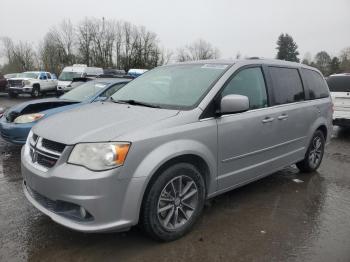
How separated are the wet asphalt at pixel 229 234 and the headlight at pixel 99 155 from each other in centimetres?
88

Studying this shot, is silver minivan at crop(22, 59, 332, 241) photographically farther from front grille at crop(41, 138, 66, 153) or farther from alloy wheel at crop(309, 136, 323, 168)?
alloy wheel at crop(309, 136, 323, 168)

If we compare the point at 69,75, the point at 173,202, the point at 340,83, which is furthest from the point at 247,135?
the point at 69,75

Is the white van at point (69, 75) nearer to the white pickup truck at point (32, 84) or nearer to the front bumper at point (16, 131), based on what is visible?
the white pickup truck at point (32, 84)

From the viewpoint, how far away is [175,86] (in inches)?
160

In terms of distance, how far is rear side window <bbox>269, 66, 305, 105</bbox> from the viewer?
465 centimetres

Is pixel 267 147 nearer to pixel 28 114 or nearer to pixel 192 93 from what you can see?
pixel 192 93

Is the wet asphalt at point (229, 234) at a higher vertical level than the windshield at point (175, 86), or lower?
lower

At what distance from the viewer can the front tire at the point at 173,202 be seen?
3.14 metres

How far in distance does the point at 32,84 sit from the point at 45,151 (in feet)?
69.9

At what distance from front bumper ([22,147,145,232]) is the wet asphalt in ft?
1.28

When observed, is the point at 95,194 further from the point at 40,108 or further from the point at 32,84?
the point at 32,84

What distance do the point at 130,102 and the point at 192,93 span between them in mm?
757

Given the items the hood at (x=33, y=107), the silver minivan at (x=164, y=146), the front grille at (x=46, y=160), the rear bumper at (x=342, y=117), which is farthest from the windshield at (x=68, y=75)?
the front grille at (x=46, y=160)

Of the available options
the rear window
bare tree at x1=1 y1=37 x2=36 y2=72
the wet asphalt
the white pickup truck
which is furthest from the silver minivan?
bare tree at x1=1 y1=37 x2=36 y2=72
